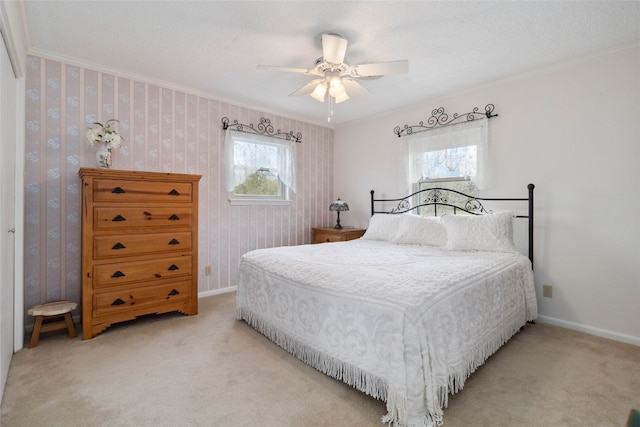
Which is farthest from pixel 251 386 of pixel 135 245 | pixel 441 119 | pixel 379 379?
pixel 441 119

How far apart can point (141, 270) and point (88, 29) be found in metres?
1.90

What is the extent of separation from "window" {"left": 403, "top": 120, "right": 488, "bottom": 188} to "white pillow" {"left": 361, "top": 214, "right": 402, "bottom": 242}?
623 mm

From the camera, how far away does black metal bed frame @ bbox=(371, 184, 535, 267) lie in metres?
2.87

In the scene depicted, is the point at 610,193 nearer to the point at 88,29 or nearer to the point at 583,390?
the point at 583,390

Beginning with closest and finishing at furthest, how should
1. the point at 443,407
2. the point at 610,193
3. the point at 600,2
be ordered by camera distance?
the point at 443,407 → the point at 600,2 → the point at 610,193

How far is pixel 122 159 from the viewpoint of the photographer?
305cm

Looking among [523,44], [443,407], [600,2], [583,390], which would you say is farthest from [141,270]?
[600,2]

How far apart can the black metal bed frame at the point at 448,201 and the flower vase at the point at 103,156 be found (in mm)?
3017

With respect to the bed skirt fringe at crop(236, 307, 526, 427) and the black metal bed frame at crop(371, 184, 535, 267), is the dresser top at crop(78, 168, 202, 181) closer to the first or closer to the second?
the bed skirt fringe at crop(236, 307, 526, 427)

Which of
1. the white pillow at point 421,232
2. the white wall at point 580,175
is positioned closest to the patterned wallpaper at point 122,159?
the white pillow at point 421,232

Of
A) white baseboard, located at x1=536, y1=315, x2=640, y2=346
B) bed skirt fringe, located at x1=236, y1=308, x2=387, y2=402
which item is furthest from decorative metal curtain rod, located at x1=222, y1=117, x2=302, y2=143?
white baseboard, located at x1=536, y1=315, x2=640, y2=346

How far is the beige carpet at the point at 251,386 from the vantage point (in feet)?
5.09

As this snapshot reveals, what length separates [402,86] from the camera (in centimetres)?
329

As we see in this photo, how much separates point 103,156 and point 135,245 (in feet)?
2.76
